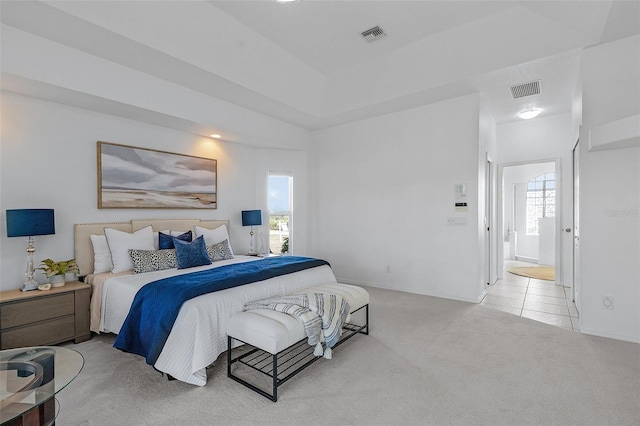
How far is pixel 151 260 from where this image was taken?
11.4ft

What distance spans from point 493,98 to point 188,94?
4228 mm

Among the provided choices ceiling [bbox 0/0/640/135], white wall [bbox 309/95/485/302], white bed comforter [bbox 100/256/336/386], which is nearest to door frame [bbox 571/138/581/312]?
ceiling [bbox 0/0/640/135]

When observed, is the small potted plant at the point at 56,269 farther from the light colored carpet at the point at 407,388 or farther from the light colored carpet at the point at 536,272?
the light colored carpet at the point at 536,272

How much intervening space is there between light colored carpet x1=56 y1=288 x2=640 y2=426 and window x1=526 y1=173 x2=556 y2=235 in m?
6.60

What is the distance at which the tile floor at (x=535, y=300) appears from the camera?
3837mm

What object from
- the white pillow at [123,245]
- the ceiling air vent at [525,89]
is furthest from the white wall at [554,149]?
the white pillow at [123,245]

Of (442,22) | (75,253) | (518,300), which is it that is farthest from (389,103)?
A: (75,253)

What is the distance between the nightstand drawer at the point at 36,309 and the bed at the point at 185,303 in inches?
9.1

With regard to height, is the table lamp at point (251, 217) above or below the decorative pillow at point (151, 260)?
above

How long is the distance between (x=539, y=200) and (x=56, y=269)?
415 inches

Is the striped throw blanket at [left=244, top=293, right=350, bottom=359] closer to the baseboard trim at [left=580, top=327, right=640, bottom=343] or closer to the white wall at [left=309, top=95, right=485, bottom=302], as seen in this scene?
the white wall at [left=309, top=95, right=485, bottom=302]

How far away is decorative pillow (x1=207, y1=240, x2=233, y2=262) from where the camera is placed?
161 inches

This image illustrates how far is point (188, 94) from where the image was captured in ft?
13.2

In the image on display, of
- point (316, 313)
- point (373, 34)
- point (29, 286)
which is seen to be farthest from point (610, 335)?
point (29, 286)
